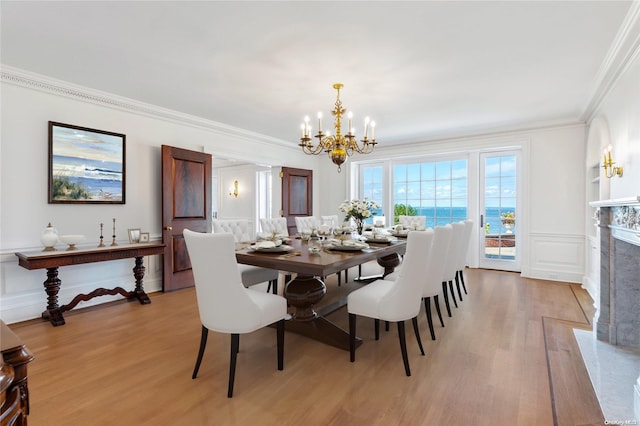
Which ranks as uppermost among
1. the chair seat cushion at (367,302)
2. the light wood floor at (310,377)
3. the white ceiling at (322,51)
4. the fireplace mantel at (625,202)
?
the white ceiling at (322,51)

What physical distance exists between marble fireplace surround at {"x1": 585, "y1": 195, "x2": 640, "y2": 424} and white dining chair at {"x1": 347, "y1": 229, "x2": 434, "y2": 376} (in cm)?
160

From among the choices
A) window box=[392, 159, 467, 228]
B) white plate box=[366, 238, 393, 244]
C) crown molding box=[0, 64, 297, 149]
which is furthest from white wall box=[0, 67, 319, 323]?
window box=[392, 159, 467, 228]

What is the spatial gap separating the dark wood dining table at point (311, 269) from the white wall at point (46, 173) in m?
2.17

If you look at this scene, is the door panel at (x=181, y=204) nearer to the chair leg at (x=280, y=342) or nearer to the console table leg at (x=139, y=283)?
the console table leg at (x=139, y=283)

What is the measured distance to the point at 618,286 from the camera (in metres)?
2.57

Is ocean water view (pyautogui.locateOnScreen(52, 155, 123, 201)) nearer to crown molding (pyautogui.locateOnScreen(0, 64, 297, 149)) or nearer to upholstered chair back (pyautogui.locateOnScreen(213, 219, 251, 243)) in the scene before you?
crown molding (pyautogui.locateOnScreen(0, 64, 297, 149))

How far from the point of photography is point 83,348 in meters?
2.57

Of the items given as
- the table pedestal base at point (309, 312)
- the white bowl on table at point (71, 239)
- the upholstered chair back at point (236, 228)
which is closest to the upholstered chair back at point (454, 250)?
the table pedestal base at point (309, 312)

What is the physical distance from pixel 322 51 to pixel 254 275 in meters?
2.22

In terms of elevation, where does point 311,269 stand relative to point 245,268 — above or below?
above

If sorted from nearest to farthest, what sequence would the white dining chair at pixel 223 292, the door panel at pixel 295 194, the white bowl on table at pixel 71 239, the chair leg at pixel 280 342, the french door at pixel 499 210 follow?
1. the white dining chair at pixel 223 292
2. the chair leg at pixel 280 342
3. the white bowl on table at pixel 71 239
4. the french door at pixel 499 210
5. the door panel at pixel 295 194

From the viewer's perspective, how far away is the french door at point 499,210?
5359 mm

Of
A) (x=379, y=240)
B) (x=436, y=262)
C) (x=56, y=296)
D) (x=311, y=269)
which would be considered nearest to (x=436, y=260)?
(x=436, y=262)

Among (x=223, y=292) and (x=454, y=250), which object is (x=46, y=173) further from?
(x=454, y=250)
